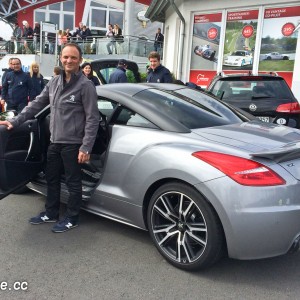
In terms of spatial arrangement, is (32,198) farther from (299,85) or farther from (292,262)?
(299,85)

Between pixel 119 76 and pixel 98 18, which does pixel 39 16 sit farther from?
pixel 119 76

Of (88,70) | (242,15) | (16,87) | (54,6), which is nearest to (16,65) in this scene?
(16,87)

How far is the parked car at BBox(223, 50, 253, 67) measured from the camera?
11.3 meters

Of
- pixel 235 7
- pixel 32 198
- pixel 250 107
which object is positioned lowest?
pixel 32 198

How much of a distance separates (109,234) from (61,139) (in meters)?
1.00

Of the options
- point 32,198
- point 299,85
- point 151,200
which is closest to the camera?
point 151,200

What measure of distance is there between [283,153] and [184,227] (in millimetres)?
928

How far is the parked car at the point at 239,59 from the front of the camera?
1127cm

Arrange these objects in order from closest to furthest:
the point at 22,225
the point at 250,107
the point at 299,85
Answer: the point at 22,225, the point at 250,107, the point at 299,85

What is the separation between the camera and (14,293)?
2.70 meters

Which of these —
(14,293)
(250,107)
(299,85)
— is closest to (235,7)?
(299,85)

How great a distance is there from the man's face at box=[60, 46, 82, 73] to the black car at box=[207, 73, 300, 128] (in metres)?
3.21

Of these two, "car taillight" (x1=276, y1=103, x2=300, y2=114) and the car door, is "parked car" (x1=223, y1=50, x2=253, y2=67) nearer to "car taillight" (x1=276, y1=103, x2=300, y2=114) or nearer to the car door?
"car taillight" (x1=276, y1=103, x2=300, y2=114)

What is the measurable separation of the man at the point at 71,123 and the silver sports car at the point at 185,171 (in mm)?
166
